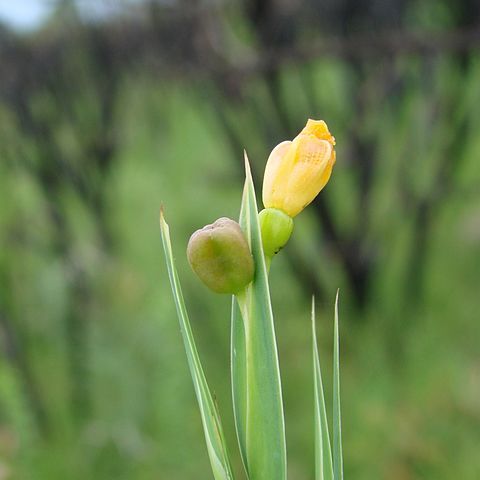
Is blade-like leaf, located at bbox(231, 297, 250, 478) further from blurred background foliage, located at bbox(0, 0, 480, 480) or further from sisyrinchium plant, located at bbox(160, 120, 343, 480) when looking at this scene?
blurred background foliage, located at bbox(0, 0, 480, 480)

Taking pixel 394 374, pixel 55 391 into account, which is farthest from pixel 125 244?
pixel 394 374

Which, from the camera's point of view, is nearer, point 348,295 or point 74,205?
point 348,295

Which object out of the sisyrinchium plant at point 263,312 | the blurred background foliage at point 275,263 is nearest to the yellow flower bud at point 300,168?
the sisyrinchium plant at point 263,312

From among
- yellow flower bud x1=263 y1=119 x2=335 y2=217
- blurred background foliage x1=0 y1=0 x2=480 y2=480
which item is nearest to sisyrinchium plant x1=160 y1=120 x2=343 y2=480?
yellow flower bud x1=263 y1=119 x2=335 y2=217

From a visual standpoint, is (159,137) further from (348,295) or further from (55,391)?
(55,391)

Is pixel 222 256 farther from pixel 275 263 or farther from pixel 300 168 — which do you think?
pixel 275 263

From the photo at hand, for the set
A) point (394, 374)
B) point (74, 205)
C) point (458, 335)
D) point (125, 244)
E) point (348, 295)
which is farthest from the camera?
point (74, 205)

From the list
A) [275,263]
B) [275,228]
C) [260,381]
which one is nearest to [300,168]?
[275,228]
